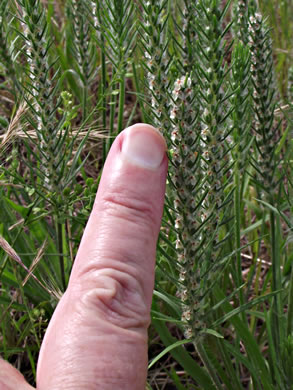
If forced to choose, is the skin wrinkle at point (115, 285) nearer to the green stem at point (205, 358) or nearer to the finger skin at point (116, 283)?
the finger skin at point (116, 283)

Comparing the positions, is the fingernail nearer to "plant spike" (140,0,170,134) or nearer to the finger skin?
the finger skin

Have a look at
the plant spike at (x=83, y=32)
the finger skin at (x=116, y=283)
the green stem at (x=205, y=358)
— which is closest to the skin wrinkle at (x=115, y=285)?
the finger skin at (x=116, y=283)

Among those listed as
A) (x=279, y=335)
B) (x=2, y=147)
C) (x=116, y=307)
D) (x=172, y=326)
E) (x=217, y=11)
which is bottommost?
(x=172, y=326)

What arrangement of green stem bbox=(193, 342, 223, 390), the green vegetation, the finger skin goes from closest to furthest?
the finger skin
the green vegetation
green stem bbox=(193, 342, 223, 390)

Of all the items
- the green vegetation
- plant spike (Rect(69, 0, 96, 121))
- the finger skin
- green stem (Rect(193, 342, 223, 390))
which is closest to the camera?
the finger skin

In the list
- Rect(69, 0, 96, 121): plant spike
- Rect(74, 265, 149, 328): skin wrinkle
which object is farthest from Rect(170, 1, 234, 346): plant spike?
Rect(69, 0, 96, 121): plant spike

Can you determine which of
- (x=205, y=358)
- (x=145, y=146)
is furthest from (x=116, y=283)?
(x=205, y=358)

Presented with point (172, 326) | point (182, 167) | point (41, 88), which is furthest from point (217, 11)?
point (172, 326)

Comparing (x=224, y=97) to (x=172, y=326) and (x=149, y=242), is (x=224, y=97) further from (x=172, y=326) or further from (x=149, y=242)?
(x=172, y=326)

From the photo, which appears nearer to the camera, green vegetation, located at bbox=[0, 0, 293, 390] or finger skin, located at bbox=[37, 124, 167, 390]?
finger skin, located at bbox=[37, 124, 167, 390]
